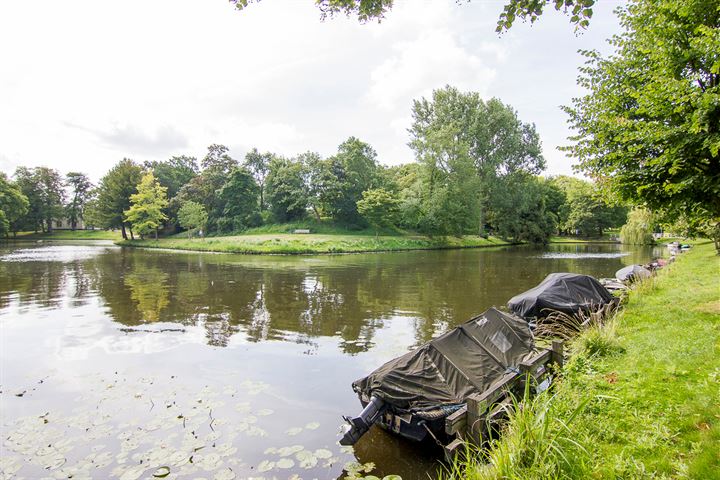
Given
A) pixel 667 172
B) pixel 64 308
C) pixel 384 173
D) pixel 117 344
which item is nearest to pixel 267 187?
pixel 384 173

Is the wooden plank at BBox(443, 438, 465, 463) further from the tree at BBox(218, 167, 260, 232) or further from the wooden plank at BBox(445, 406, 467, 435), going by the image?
the tree at BBox(218, 167, 260, 232)

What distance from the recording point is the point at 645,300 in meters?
12.0

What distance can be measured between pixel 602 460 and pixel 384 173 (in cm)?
5996

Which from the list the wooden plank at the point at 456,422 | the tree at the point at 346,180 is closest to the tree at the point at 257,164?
the tree at the point at 346,180

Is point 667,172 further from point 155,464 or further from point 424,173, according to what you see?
point 424,173

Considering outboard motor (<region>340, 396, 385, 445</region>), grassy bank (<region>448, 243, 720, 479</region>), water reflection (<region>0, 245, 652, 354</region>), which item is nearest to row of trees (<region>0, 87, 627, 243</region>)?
water reflection (<region>0, 245, 652, 354</region>)

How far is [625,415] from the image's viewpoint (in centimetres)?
484

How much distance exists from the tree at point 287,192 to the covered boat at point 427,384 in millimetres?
51365

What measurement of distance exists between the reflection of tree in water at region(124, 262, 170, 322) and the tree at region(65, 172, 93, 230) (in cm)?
7192

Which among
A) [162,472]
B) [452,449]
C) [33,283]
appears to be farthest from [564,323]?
[33,283]

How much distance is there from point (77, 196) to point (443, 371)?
100 meters

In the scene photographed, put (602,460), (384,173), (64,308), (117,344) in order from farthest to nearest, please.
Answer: (384,173) → (64,308) → (117,344) → (602,460)

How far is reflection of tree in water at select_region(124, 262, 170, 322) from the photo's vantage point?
1391cm

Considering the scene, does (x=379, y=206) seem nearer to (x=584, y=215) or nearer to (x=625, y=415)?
(x=625, y=415)
